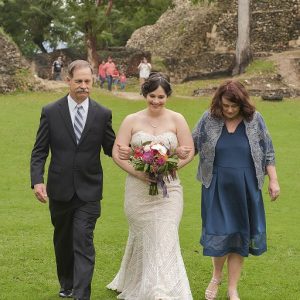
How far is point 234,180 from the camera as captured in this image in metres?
8.04

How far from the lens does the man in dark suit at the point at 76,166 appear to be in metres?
7.73

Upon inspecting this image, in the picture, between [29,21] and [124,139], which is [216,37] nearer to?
[29,21]

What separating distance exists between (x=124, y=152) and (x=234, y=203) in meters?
1.15

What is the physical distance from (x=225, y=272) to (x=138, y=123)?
2421 millimetres

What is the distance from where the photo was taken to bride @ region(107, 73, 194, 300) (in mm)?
7668

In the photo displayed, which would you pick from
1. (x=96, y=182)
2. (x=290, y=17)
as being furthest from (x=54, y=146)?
(x=290, y=17)

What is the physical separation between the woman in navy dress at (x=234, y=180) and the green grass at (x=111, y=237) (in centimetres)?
73

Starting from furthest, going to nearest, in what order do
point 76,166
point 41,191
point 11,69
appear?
1. point 11,69
2. point 76,166
3. point 41,191

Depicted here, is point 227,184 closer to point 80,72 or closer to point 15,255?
point 80,72

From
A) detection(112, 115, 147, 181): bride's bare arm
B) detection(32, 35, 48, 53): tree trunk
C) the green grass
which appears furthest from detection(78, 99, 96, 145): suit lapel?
detection(32, 35, 48, 53): tree trunk

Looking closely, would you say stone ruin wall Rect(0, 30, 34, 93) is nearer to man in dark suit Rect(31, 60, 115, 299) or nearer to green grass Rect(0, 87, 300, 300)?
green grass Rect(0, 87, 300, 300)

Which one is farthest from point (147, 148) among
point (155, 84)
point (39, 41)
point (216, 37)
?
point (39, 41)

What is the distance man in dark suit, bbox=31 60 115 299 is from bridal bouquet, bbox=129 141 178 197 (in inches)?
16.7

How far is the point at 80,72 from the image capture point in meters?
7.65
